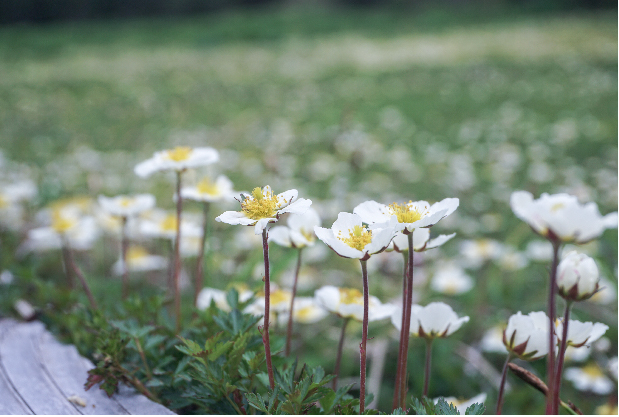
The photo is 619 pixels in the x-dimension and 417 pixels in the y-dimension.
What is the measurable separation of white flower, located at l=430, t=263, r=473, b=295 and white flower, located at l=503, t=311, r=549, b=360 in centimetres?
91

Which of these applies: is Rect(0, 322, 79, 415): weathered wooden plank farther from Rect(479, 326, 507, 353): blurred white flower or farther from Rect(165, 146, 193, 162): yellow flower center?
Rect(479, 326, 507, 353): blurred white flower

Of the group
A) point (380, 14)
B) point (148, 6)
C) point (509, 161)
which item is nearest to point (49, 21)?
point (148, 6)

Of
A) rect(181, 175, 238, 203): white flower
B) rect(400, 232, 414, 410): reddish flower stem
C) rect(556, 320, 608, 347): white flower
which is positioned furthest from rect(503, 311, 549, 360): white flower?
rect(181, 175, 238, 203): white flower

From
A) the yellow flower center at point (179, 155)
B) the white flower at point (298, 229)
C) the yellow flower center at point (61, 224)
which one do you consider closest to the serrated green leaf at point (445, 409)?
the white flower at point (298, 229)

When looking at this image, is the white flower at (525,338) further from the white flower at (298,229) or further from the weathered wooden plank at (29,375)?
the weathered wooden plank at (29,375)

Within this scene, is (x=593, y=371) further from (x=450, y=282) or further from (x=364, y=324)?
(x=364, y=324)

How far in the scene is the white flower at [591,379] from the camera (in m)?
1.33

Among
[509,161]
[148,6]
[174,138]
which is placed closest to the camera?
[509,161]

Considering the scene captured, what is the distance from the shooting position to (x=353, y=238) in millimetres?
685

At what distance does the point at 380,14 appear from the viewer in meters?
13.4

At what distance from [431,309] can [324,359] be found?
0.76m

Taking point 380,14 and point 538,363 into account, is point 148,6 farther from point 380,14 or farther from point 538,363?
point 538,363

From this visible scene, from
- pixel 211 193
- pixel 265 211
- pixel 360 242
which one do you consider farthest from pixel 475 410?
pixel 211 193

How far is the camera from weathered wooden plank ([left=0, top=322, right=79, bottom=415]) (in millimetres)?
Answer: 831
